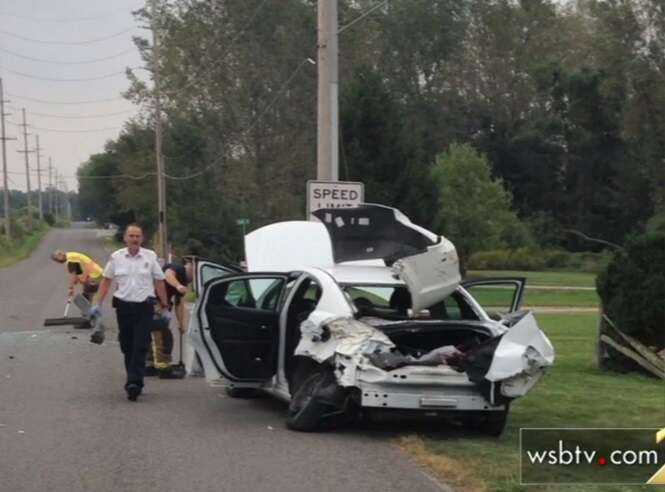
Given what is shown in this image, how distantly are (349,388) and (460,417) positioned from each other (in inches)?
43.8

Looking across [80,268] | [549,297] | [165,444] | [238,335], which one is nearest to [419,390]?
[165,444]

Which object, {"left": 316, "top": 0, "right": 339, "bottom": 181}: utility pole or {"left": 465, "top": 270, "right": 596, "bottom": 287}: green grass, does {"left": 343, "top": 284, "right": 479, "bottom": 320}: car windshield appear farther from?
{"left": 465, "top": 270, "right": 596, "bottom": 287}: green grass

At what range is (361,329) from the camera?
32.6 feet

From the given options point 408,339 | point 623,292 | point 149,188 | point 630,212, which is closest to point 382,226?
point 408,339

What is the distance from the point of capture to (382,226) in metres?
11.4

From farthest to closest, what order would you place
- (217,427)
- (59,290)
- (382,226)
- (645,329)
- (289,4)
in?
(289,4), (59,290), (645,329), (382,226), (217,427)

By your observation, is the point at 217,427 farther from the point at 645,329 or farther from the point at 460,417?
the point at 645,329

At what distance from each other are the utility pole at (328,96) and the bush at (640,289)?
5.10 m

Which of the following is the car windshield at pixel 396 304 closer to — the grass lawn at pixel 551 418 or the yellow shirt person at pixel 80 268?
the grass lawn at pixel 551 418

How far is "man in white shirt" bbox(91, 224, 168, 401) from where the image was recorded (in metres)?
12.1

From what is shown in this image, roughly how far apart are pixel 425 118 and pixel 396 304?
220 ft

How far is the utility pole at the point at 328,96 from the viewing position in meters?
18.9

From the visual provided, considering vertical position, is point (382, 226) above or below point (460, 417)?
above

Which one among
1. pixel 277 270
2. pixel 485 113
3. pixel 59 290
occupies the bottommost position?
pixel 59 290
